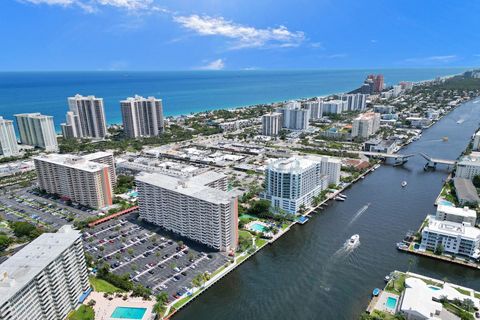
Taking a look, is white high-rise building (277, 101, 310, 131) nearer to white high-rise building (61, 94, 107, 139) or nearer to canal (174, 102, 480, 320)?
canal (174, 102, 480, 320)

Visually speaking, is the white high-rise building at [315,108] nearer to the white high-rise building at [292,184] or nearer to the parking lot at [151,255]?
the white high-rise building at [292,184]

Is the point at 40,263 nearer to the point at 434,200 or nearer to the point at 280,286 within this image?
the point at 280,286

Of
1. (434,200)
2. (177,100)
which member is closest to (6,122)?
(434,200)

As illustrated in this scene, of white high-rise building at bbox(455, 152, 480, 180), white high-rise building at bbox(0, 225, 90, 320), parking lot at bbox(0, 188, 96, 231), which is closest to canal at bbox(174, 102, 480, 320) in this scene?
white high-rise building at bbox(455, 152, 480, 180)

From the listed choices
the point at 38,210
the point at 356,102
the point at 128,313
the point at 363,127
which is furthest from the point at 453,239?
the point at 356,102

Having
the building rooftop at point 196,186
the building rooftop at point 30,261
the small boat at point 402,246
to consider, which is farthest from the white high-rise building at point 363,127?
the building rooftop at point 30,261

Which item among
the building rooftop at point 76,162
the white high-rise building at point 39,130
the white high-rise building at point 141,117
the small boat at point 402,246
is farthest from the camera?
the white high-rise building at point 141,117
